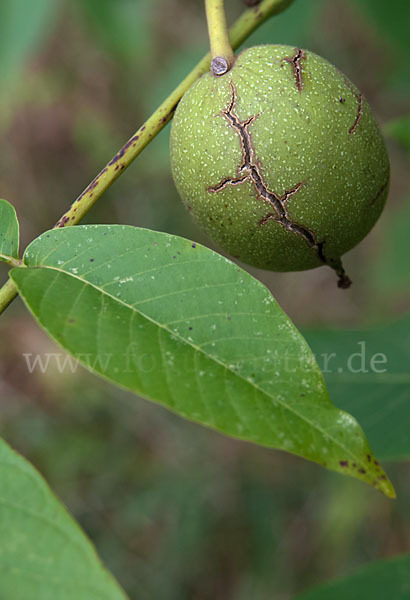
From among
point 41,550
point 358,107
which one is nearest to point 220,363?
point 41,550

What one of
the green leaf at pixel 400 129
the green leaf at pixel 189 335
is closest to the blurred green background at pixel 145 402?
the green leaf at pixel 400 129

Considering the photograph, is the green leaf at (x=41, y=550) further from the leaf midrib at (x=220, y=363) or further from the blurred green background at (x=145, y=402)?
the blurred green background at (x=145, y=402)

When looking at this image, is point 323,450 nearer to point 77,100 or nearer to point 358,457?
point 358,457

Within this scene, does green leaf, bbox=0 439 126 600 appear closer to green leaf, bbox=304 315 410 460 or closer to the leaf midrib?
the leaf midrib

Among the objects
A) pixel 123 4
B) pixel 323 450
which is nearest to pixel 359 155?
pixel 323 450

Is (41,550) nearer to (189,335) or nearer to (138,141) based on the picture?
(189,335)
